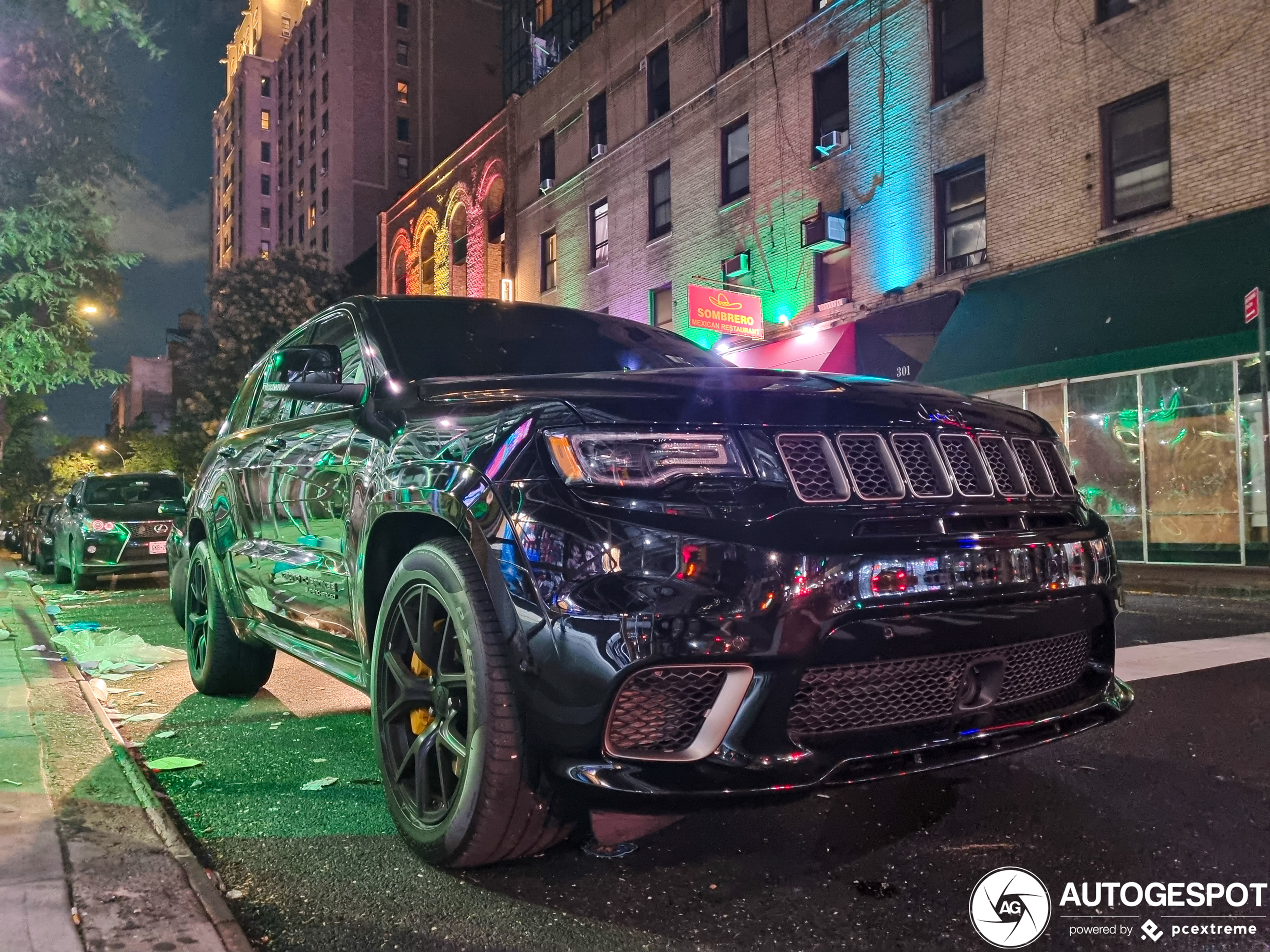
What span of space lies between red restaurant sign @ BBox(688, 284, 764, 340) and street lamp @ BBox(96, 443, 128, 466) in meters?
53.1

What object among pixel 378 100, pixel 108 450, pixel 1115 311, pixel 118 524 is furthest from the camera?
pixel 108 450

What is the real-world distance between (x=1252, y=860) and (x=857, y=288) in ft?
50.6

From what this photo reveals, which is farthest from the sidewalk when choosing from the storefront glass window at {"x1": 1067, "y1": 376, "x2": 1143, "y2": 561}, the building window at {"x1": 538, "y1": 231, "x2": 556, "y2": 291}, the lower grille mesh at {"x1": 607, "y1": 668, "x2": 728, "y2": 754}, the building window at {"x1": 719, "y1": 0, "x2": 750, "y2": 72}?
the building window at {"x1": 538, "y1": 231, "x2": 556, "y2": 291}

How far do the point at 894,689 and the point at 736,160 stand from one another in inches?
745

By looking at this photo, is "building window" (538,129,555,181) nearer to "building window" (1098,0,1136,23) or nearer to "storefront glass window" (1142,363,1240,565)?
"building window" (1098,0,1136,23)

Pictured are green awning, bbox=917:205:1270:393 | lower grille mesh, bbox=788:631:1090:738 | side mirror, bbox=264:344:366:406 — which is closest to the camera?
lower grille mesh, bbox=788:631:1090:738

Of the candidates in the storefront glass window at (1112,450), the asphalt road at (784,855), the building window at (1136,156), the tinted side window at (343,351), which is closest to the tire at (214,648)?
the asphalt road at (784,855)

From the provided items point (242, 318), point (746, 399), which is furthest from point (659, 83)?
point (746, 399)

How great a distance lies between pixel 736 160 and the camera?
20.0 meters

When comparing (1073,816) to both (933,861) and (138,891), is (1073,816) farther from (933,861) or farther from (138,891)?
(138,891)

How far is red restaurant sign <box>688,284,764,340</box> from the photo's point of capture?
723 inches

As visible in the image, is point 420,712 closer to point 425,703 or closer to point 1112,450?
point 425,703

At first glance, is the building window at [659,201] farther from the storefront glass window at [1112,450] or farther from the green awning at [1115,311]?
the storefront glass window at [1112,450]

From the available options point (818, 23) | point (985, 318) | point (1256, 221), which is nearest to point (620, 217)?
point (818, 23)
